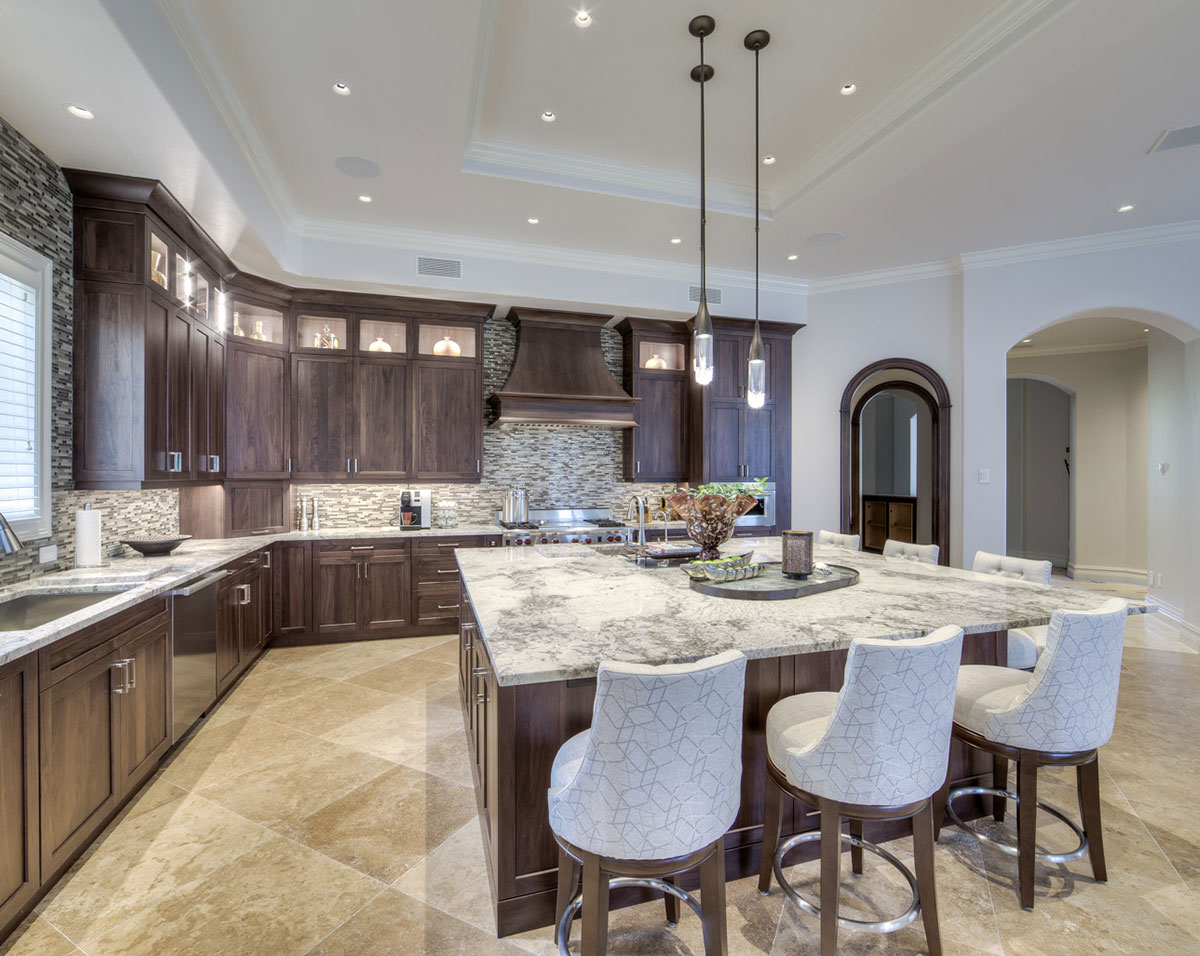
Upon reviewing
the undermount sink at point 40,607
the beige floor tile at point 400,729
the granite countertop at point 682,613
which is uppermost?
the granite countertop at point 682,613

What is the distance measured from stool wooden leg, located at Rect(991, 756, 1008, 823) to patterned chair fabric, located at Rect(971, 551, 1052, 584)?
0.84 m

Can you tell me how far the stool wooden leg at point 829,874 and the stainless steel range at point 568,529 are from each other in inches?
115

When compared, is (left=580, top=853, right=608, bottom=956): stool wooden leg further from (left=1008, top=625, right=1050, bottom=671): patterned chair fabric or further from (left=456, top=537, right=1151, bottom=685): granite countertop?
(left=1008, top=625, right=1050, bottom=671): patterned chair fabric

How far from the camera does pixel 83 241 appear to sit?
2.91m

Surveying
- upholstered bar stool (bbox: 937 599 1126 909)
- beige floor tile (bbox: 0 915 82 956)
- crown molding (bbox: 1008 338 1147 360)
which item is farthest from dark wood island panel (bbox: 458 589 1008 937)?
crown molding (bbox: 1008 338 1147 360)

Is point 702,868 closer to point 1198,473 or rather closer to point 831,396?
point 831,396

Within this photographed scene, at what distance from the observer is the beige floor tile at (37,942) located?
166 centimetres

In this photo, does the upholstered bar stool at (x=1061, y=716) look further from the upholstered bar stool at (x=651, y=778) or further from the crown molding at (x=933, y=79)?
the crown molding at (x=933, y=79)

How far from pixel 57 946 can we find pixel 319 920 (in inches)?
29.3

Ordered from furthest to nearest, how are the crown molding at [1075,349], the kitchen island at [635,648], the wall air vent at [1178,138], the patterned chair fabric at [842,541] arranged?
the crown molding at [1075,349] < the patterned chair fabric at [842,541] < the wall air vent at [1178,138] < the kitchen island at [635,648]

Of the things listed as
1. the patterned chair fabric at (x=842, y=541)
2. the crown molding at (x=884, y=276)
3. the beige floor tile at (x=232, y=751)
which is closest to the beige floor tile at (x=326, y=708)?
the beige floor tile at (x=232, y=751)


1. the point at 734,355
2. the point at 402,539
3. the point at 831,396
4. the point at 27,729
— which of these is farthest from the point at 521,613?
the point at 831,396

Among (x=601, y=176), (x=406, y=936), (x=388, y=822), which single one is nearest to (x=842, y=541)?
(x=601, y=176)

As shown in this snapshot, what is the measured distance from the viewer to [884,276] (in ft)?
18.0
